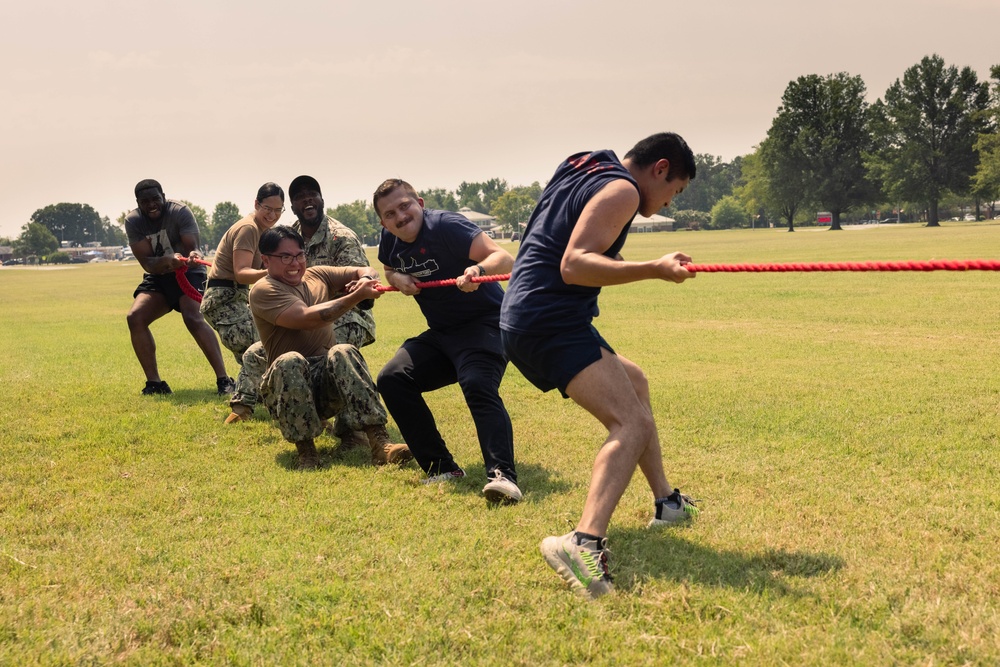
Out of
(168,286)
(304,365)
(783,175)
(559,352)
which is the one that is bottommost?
(304,365)

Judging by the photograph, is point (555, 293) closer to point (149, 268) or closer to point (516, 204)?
point (149, 268)

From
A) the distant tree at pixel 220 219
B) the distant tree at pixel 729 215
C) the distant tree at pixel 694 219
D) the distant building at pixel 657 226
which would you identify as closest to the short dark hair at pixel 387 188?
the distant tree at pixel 729 215

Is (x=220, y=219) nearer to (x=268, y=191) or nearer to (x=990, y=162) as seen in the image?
(x=990, y=162)

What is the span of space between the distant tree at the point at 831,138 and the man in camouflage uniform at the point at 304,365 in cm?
9278

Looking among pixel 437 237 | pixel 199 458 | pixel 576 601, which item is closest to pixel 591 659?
pixel 576 601

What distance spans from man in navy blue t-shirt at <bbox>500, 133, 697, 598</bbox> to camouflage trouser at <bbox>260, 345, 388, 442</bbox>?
204cm

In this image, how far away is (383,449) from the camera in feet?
20.0

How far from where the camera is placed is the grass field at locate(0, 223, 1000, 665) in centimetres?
328

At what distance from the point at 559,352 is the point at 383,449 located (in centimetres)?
237

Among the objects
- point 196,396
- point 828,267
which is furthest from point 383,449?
point 196,396

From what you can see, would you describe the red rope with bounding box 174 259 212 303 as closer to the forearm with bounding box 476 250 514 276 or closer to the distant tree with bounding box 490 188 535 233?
the forearm with bounding box 476 250 514 276

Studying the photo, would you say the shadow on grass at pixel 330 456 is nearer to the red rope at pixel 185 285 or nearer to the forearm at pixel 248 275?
the forearm at pixel 248 275

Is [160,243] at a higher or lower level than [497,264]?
higher

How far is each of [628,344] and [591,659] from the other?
8679 millimetres
